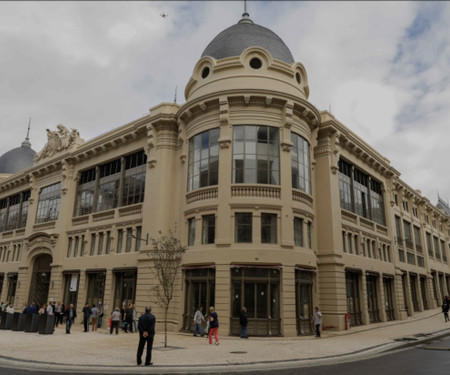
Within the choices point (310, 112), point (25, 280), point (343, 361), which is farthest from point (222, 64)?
point (25, 280)

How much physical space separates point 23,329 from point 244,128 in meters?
A: 18.5

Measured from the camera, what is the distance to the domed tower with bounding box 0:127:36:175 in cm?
5256

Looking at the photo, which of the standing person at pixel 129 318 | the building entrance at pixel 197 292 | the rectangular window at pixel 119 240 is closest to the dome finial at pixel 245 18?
the rectangular window at pixel 119 240

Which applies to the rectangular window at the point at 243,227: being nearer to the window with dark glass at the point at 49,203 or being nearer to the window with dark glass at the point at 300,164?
the window with dark glass at the point at 300,164

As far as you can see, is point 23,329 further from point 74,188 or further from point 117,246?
point 74,188

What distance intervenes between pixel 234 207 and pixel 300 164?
574cm

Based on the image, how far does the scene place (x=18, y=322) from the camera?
23.6 metres

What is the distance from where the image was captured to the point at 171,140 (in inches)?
1107

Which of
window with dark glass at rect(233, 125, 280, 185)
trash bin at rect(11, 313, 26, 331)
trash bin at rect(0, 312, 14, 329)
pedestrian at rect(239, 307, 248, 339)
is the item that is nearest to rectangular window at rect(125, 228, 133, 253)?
trash bin at rect(11, 313, 26, 331)

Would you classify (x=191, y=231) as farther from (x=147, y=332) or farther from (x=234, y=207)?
(x=147, y=332)

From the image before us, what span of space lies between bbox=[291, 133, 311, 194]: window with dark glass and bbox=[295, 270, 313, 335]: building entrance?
5.63m

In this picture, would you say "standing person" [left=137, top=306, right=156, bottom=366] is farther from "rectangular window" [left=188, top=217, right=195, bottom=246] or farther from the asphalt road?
"rectangular window" [left=188, top=217, right=195, bottom=246]

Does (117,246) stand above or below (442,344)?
above

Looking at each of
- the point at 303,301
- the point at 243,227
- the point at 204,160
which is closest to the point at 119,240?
the point at 204,160
